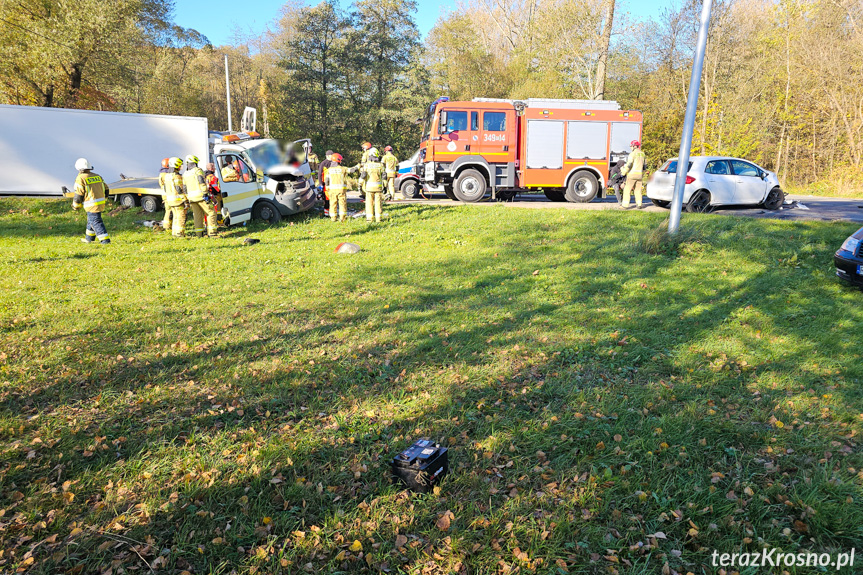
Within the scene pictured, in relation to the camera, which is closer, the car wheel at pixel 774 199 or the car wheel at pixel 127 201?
the car wheel at pixel 774 199

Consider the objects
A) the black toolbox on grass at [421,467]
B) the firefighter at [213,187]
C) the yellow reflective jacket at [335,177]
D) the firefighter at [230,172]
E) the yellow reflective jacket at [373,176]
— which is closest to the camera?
the black toolbox on grass at [421,467]

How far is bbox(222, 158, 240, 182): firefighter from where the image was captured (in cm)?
1204

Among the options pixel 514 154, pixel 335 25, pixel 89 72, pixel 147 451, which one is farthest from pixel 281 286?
pixel 335 25

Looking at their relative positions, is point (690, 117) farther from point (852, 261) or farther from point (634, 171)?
point (634, 171)

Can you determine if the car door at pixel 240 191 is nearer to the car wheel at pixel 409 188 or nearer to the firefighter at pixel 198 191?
the firefighter at pixel 198 191

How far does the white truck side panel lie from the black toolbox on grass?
647 inches

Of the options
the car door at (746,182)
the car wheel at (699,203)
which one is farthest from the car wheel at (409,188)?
the car door at (746,182)

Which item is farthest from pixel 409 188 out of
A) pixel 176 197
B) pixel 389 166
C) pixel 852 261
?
pixel 852 261

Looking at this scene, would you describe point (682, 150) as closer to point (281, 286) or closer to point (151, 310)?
point (281, 286)

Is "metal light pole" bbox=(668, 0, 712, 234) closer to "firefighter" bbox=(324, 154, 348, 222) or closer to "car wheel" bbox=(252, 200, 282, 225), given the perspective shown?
"firefighter" bbox=(324, 154, 348, 222)

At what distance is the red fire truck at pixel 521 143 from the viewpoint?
50.9 ft

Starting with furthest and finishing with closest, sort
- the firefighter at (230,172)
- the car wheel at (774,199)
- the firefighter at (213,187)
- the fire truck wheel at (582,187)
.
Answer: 1. the fire truck wheel at (582,187)
2. the car wheel at (774,199)
3. the firefighter at (213,187)
4. the firefighter at (230,172)

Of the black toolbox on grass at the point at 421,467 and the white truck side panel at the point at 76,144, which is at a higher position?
the white truck side panel at the point at 76,144

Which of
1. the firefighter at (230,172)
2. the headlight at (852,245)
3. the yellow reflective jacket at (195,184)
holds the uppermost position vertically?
the firefighter at (230,172)
